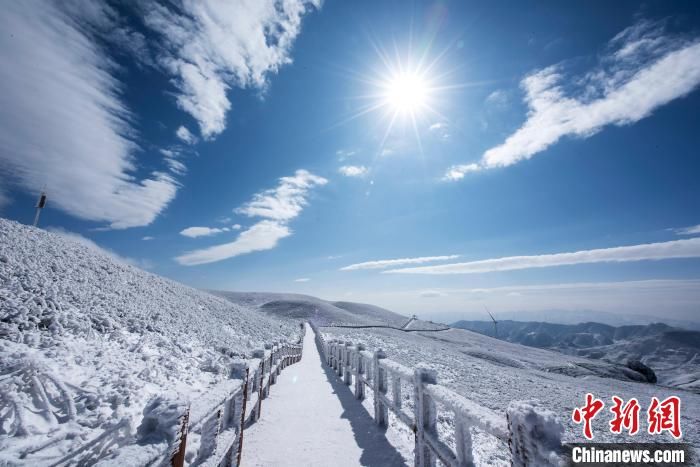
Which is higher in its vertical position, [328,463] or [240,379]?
[240,379]

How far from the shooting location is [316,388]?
34.8 ft

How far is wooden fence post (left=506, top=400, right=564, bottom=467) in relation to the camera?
94.6 inches

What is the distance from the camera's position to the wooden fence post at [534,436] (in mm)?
2402

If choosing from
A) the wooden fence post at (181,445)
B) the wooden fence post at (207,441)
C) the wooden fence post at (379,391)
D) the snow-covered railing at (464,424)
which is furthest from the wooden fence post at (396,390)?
the wooden fence post at (181,445)

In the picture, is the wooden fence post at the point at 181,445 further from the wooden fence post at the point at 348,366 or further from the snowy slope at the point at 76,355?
the wooden fence post at the point at 348,366

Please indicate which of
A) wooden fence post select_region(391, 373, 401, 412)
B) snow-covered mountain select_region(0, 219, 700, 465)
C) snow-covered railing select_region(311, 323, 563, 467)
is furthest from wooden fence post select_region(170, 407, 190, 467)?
wooden fence post select_region(391, 373, 401, 412)

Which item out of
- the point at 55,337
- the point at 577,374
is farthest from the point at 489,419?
the point at 577,374

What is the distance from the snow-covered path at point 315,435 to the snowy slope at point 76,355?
1.66 meters

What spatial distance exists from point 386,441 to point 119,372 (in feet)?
23.1

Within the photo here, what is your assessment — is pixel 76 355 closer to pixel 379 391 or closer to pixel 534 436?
pixel 379 391

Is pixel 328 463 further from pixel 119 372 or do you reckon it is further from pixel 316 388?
pixel 119 372

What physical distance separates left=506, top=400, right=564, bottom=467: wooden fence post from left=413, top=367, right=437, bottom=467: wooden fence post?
2170mm

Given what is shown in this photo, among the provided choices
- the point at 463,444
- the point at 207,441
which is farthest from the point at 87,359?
the point at 463,444

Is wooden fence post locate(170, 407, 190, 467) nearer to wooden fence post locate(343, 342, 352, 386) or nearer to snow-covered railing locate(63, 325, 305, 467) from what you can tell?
snow-covered railing locate(63, 325, 305, 467)
